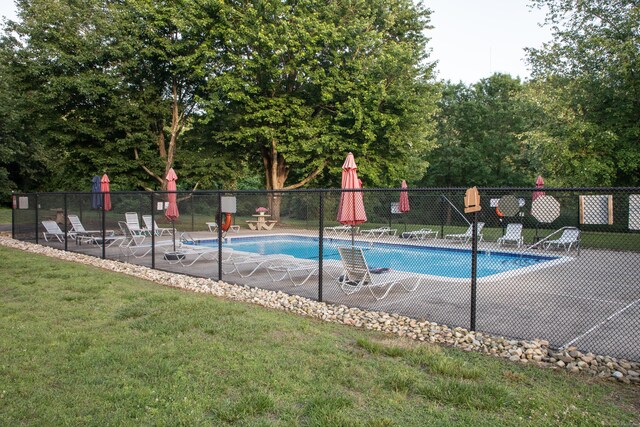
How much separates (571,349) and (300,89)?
68.3 feet

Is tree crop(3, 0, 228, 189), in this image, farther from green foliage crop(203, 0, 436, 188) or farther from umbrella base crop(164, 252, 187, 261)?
umbrella base crop(164, 252, 187, 261)

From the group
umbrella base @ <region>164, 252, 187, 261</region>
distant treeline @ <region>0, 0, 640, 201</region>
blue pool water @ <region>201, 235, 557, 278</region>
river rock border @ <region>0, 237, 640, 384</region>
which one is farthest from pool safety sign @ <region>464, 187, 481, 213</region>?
distant treeline @ <region>0, 0, 640, 201</region>

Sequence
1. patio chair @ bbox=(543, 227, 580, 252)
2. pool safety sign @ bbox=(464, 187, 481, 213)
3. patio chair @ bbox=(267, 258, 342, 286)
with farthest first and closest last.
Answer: patio chair @ bbox=(543, 227, 580, 252)
patio chair @ bbox=(267, 258, 342, 286)
pool safety sign @ bbox=(464, 187, 481, 213)

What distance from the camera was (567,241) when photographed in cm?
1267

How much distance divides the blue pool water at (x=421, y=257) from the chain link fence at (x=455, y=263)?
5 cm

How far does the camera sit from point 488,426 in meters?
2.98

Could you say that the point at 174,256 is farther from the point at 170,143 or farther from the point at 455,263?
the point at 170,143

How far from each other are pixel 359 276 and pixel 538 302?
2.89 metres

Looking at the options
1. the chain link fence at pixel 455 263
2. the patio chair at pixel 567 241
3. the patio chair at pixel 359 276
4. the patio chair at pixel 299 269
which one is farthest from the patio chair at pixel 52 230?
the patio chair at pixel 567 241

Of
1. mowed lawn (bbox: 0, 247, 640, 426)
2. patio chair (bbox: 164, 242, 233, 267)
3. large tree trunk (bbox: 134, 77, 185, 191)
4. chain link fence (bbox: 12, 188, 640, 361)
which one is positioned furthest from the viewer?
large tree trunk (bbox: 134, 77, 185, 191)

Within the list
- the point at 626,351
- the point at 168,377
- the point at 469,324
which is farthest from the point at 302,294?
the point at 626,351

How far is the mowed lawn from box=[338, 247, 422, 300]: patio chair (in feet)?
5.69

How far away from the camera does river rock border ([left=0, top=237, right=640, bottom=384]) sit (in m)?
4.26

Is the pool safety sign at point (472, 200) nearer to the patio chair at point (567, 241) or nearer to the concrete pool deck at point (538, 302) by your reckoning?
the concrete pool deck at point (538, 302)
